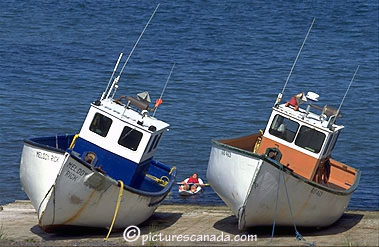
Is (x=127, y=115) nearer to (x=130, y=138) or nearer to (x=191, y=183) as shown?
(x=130, y=138)

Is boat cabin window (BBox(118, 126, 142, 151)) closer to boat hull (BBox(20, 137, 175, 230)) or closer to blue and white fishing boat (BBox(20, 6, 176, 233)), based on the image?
blue and white fishing boat (BBox(20, 6, 176, 233))

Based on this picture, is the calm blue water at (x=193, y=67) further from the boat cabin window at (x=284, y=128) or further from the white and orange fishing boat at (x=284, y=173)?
the boat cabin window at (x=284, y=128)

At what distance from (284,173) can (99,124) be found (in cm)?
417

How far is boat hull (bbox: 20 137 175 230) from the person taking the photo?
54.5 feet

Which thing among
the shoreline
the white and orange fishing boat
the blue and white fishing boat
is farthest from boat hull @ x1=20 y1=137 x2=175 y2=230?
the white and orange fishing boat

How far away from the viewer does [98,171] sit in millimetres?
16922

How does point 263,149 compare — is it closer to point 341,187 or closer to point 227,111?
point 341,187

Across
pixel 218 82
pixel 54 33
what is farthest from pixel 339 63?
pixel 54 33

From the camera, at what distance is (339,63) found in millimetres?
44906

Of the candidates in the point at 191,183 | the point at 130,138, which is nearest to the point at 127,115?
the point at 130,138

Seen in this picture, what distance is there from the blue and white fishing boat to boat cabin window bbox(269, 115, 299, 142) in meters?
2.42

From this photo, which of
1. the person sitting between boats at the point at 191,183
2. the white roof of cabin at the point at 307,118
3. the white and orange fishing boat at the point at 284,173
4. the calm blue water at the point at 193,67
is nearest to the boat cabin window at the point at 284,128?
the white and orange fishing boat at the point at 284,173


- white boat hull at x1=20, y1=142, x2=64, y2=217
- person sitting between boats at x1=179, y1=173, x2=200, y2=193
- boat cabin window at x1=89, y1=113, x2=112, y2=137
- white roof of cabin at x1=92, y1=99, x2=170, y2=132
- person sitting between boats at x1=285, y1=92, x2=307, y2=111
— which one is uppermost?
person sitting between boats at x1=285, y1=92, x2=307, y2=111

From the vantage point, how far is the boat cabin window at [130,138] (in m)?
18.4
